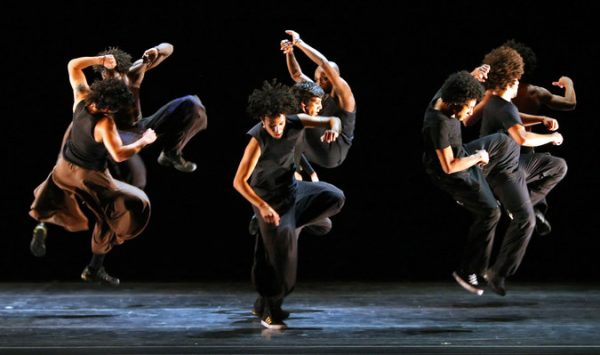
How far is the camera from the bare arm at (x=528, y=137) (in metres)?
5.77

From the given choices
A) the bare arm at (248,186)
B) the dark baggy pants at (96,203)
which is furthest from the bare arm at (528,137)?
the dark baggy pants at (96,203)

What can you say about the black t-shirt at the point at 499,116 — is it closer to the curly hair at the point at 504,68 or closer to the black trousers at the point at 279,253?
the curly hair at the point at 504,68

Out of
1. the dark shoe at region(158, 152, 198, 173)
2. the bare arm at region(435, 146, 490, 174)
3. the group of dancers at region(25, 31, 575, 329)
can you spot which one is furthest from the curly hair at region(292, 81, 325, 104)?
the dark shoe at region(158, 152, 198, 173)

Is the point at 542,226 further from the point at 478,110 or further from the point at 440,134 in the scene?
the point at 440,134

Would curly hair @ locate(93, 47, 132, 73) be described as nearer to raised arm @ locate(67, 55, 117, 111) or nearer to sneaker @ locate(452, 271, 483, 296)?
raised arm @ locate(67, 55, 117, 111)

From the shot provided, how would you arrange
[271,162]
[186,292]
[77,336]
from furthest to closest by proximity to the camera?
[186,292] < [271,162] < [77,336]

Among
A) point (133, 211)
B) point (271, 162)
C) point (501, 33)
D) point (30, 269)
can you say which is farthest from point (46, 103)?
point (501, 33)

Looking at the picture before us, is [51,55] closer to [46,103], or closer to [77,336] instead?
[46,103]

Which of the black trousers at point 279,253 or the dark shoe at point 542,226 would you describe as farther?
the dark shoe at point 542,226

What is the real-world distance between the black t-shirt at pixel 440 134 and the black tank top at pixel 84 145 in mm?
1752

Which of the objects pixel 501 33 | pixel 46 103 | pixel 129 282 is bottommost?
pixel 129 282

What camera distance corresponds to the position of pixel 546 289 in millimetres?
6617

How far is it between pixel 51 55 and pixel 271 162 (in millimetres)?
2727

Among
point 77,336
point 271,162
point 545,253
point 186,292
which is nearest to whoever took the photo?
point 77,336
